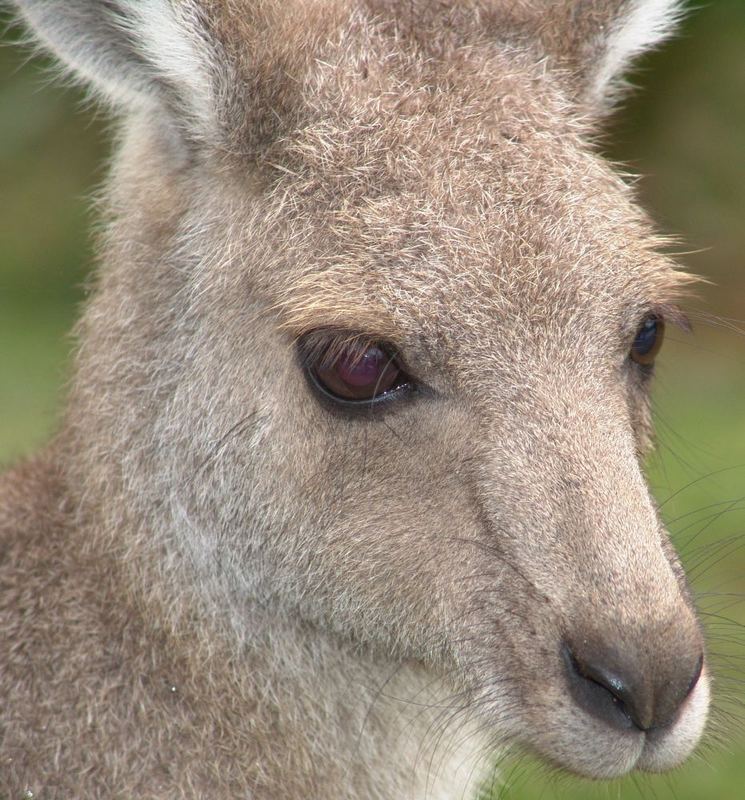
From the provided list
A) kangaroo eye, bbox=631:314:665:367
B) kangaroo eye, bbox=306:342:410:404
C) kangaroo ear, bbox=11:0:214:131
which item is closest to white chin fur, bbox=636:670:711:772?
kangaroo eye, bbox=631:314:665:367

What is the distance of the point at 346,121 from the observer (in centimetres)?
482

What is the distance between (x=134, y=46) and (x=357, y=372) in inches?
57.3

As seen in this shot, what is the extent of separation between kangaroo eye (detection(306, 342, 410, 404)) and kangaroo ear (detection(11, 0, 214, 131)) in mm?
1031

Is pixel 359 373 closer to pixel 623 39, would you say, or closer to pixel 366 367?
pixel 366 367

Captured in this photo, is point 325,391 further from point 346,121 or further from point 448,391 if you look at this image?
point 346,121

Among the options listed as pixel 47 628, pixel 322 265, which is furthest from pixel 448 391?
pixel 47 628

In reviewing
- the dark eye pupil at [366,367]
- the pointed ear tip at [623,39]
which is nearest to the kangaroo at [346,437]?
the dark eye pupil at [366,367]

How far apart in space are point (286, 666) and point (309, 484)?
0.74 m

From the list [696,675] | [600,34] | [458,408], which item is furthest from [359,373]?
[600,34]

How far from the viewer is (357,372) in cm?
452

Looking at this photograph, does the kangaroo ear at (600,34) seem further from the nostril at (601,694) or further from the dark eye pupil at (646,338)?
the nostril at (601,694)

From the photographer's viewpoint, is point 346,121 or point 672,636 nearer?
point 672,636

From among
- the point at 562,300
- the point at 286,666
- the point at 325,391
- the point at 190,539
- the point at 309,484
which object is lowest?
the point at 286,666

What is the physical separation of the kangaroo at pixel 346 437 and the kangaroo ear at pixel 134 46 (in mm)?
11
